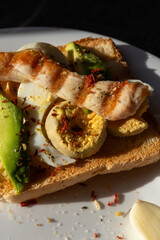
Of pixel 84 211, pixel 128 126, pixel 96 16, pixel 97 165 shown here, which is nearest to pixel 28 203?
pixel 84 211

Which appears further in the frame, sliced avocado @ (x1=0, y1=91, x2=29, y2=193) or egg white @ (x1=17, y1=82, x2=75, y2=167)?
egg white @ (x1=17, y1=82, x2=75, y2=167)

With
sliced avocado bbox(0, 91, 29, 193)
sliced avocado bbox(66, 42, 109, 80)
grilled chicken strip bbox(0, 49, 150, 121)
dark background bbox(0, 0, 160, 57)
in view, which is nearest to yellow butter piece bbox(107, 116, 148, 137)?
grilled chicken strip bbox(0, 49, 150, 121)

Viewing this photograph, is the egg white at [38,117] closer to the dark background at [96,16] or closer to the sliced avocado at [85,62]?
the sliced avocado at [85,62]

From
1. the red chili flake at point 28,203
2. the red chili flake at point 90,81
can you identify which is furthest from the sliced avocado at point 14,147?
the red chili flake at point 90,81

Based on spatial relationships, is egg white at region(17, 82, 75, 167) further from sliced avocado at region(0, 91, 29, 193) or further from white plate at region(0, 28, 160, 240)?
white plate at region(0, 28, 160, 240)

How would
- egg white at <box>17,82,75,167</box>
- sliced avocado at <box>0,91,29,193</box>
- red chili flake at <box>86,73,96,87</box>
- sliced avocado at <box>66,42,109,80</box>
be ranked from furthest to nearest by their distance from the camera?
sliced avocado at <box>66,42,109,80</box>
red chili flake at <box>86,73,96,87</box>
egg white at <box>17,82,75,167</box>
sliced avocado at <box>0,91,29,193</box>
